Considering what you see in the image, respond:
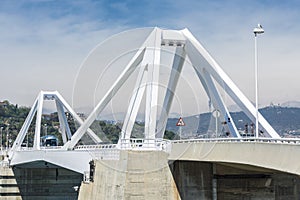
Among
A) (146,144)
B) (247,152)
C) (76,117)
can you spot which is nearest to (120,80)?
(146,144)

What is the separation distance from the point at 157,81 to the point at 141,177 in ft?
36.2

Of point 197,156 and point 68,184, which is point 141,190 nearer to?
point 197,156

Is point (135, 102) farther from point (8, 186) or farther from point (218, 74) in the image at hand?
point (8, 186)

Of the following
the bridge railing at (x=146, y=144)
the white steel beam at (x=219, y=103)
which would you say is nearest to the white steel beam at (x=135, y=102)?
the bridge railing at (x=146, y=144)

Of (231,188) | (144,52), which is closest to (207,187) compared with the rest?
(231,188)

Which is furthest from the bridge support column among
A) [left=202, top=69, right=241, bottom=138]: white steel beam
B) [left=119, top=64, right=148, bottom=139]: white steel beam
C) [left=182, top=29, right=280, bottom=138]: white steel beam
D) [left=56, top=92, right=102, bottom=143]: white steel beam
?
[left=56, top=92, right=102, bottom=143]: white steel beam

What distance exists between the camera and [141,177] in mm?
34250

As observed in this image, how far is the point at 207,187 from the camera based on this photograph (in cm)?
3547

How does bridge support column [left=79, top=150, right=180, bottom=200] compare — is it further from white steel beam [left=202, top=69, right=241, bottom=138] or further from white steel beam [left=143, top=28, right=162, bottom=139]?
white steel beam [left=202, top=69, right=241, bottom=138]

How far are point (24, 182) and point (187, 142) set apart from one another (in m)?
35.4

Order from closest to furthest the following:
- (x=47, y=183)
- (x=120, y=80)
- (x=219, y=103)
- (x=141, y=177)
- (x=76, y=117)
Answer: (x=141, y=177)
(x=219, y=103)
(x=120, y=80)
(x=47, y=183)
(x=76, y=117)

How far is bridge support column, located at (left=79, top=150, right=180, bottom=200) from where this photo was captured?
34.0 meters

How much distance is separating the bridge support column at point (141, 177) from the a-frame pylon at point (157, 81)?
4.25 m

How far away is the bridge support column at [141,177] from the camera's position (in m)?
34.0
